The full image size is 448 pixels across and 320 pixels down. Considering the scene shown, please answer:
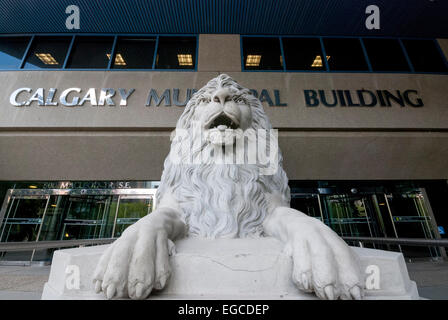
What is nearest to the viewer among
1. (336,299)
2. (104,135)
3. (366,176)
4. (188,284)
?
(336,299)

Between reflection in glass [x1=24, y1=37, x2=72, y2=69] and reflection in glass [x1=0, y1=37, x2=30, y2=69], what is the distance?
0.24 meters

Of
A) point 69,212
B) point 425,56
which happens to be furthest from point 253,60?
point 69,212

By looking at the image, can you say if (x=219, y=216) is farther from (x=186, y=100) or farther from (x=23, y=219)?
(x=23, y=219)

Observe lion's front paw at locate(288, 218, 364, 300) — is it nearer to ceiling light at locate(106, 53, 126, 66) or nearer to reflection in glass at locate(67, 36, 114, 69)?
ceiling light at locate(106, 53, 126, 66)

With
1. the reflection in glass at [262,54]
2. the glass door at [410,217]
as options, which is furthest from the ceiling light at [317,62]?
the glass door at [410,217]

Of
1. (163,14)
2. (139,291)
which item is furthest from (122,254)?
(163,14)

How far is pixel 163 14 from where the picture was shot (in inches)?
206

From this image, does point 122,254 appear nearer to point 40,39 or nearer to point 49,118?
point 49,118

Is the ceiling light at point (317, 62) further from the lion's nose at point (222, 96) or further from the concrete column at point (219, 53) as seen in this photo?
the lion's nose at point (222, 96)

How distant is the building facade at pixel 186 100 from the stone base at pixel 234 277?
12.7 ft

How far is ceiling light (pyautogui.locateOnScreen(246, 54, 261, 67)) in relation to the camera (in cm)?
534

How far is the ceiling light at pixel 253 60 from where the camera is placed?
534cm

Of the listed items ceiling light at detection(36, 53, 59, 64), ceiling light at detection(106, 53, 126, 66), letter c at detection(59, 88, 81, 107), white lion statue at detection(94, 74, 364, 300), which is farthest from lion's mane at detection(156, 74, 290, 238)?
ceiling light at detection(36, 53, 59, 64)

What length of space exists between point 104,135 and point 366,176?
614 cm
